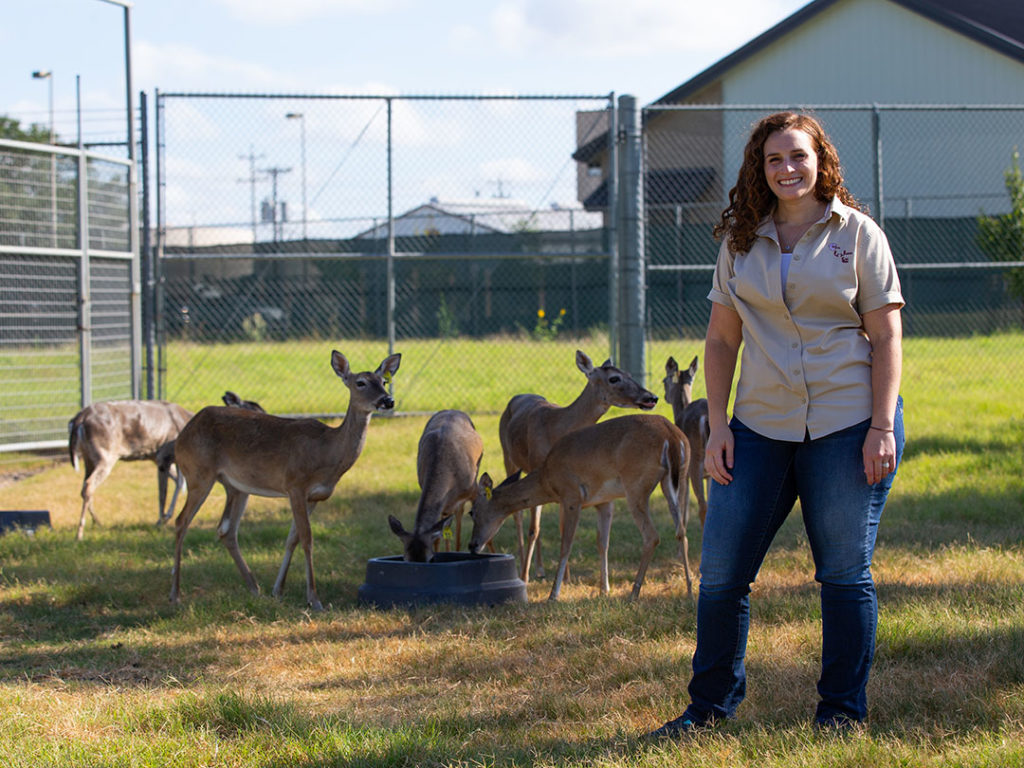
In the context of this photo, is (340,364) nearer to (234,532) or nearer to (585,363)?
(234,532)

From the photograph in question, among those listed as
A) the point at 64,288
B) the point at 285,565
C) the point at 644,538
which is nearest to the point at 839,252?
the point at 644,538

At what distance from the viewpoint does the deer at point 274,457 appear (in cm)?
732

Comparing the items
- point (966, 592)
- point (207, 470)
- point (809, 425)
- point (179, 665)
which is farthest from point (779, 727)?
point (207, 470)

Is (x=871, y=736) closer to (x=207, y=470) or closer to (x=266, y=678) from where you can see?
(x=266, y=678)

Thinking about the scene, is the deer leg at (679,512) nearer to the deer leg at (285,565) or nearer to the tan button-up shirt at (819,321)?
the deer leg at (285,565)

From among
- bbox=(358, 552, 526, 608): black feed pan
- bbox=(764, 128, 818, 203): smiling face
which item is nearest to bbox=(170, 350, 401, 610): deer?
bbox=(358, 552, 526, 608): black feed pan

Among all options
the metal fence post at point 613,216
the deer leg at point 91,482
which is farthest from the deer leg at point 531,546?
the metal fence post at point 613,216

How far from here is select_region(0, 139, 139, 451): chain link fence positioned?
39.4 ft

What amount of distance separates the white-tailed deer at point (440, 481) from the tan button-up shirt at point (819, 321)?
3.41m

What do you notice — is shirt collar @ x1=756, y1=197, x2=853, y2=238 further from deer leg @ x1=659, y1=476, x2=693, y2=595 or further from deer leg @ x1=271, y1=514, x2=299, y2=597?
deer leg @ x1=271, y1=514, x2=299, y2=597

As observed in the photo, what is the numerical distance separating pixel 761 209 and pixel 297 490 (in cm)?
421

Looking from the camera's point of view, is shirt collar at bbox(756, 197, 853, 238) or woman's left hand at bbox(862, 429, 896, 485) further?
shirt collar at bbox(756, 197, 853, 238)

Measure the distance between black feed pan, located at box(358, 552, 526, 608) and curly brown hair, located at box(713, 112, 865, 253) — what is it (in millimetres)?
3175

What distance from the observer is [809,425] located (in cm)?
375
